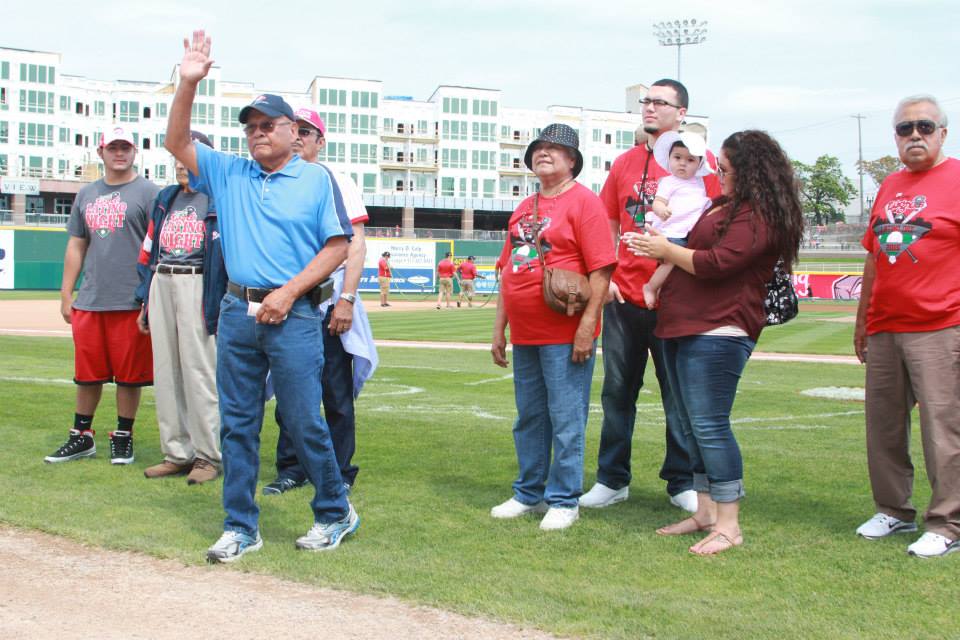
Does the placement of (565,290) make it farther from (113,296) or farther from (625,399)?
(113,296)

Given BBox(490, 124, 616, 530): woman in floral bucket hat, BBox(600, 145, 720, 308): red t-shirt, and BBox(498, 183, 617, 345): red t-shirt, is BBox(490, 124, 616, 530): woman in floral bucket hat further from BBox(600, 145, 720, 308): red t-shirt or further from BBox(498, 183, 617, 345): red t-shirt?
BBox(600, 145, 720, 308): red t-shirt

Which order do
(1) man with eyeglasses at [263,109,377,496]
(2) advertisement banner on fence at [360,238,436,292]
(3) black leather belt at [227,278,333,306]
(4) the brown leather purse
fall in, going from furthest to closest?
(2) advertisement banner on fence at [360,238,436,292]
(1) man with eyeglasses at [263,109,377,496]
(4) the brown leather purse
(3) black leather belt at [227,278,333,306]

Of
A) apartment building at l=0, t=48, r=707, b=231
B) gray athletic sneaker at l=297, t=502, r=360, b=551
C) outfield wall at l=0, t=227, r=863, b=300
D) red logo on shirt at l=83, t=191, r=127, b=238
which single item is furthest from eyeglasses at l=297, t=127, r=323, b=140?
apartment building at l=0, t=48, r=707, b=231

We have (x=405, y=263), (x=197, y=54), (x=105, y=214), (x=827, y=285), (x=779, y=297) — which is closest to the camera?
(x=197, y=54)

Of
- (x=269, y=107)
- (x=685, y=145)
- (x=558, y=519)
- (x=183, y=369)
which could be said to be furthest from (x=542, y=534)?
(x=183, y=369)

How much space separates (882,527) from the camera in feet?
16.1

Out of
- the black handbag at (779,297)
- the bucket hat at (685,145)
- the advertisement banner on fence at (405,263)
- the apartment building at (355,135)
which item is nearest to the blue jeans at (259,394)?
the bucket hat at (685,145)

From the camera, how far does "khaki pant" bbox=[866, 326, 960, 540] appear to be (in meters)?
4.71

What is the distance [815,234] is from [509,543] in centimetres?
7956

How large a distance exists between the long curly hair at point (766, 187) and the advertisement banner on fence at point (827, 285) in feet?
125

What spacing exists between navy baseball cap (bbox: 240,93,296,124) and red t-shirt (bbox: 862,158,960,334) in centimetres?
293

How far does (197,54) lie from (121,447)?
331 centimetres

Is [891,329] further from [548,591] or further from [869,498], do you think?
[548,591]

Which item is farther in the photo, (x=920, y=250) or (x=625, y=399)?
(x=625, y=399)
